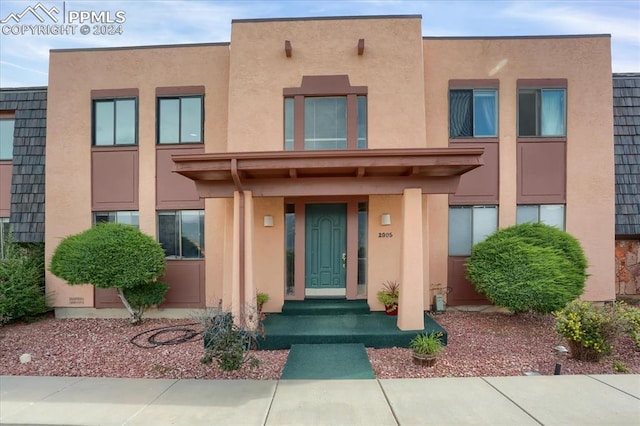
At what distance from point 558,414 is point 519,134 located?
6.58m

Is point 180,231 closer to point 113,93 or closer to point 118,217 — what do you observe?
point 118,217

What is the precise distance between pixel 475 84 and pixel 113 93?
9206 mm

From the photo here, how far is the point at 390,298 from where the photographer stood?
7.26m

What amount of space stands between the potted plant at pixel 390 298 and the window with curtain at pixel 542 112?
5.11 meters

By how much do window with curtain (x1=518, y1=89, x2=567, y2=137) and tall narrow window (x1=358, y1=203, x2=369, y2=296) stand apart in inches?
179

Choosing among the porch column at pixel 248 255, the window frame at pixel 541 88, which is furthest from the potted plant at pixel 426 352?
the window frame at pixel 541 88

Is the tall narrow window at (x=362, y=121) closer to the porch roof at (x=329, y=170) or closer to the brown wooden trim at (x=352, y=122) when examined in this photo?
the brown wooden trim at (x=352, y=122)

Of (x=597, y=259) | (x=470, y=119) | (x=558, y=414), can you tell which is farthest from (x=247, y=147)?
(x=597, y=259)

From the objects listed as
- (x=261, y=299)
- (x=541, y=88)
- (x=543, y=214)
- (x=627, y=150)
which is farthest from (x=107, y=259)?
(x=627, y=150)

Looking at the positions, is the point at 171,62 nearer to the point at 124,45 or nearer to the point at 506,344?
the point at 124,45

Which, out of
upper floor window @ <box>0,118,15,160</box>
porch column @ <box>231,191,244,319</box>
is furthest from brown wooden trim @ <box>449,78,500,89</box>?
upper floor window @ <box>0,118,15,160</box>

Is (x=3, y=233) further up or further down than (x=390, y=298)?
further up

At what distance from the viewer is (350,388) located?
4.49 m

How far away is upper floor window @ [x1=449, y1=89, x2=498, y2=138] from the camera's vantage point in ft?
27.4
